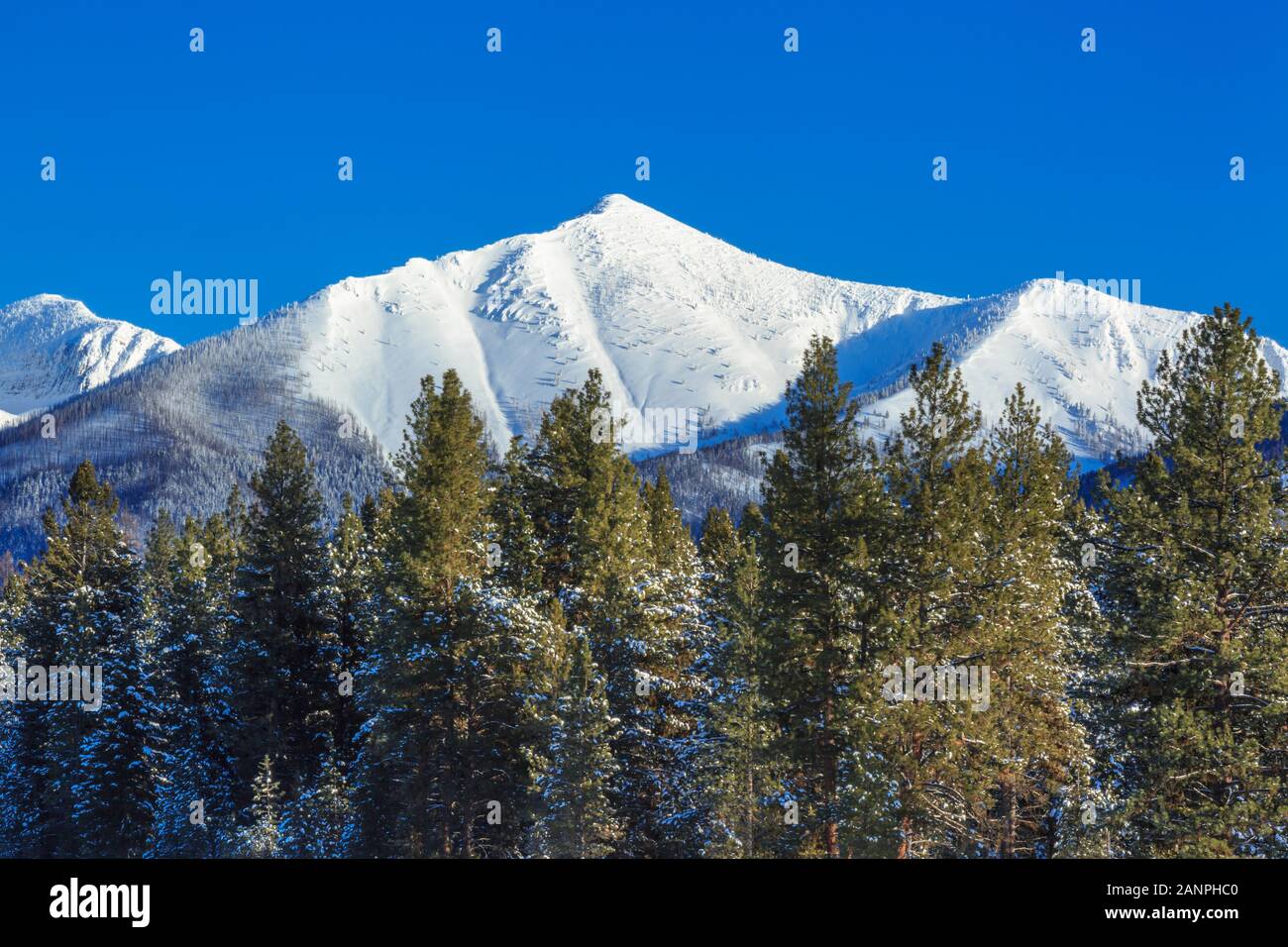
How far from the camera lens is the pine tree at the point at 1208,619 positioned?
63.8 feet

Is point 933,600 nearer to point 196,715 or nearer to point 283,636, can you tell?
point 283,636

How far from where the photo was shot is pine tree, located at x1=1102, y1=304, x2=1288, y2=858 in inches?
765

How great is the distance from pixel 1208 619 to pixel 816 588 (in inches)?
299

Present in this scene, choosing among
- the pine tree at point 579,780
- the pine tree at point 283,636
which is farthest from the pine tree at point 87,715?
the pine tree at point 579,780

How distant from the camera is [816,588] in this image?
23.6 meters

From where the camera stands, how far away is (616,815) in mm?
27391

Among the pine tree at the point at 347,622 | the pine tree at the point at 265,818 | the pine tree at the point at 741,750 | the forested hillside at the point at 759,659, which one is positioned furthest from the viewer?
the pine tree at the point at 347,622

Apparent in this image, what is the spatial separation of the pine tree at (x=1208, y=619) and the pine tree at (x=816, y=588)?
5094mm

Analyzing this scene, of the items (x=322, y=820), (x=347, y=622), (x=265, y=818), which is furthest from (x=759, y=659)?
(x=347, y=622)

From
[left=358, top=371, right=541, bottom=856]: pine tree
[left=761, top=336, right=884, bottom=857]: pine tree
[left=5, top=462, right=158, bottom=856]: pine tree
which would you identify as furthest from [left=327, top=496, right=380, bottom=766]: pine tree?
[left=761, top=336, right=884, bottom=857]: pine tree

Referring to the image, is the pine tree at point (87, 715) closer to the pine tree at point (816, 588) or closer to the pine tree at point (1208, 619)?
the pine tree at point (816, 588)

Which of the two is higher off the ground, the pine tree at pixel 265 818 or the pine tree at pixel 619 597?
the pine tree at pixel 619 597

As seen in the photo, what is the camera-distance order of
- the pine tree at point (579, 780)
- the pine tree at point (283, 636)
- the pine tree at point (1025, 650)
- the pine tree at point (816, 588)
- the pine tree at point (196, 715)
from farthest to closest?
the pine tree at point (196, 715), the pine tree at point (283, 636), the pine tree at point (579, 780), the pine tree at point (1025, 650), the pine tree at point (816, 588)

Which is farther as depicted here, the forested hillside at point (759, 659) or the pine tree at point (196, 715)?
the pine tree at point (196, 715)
